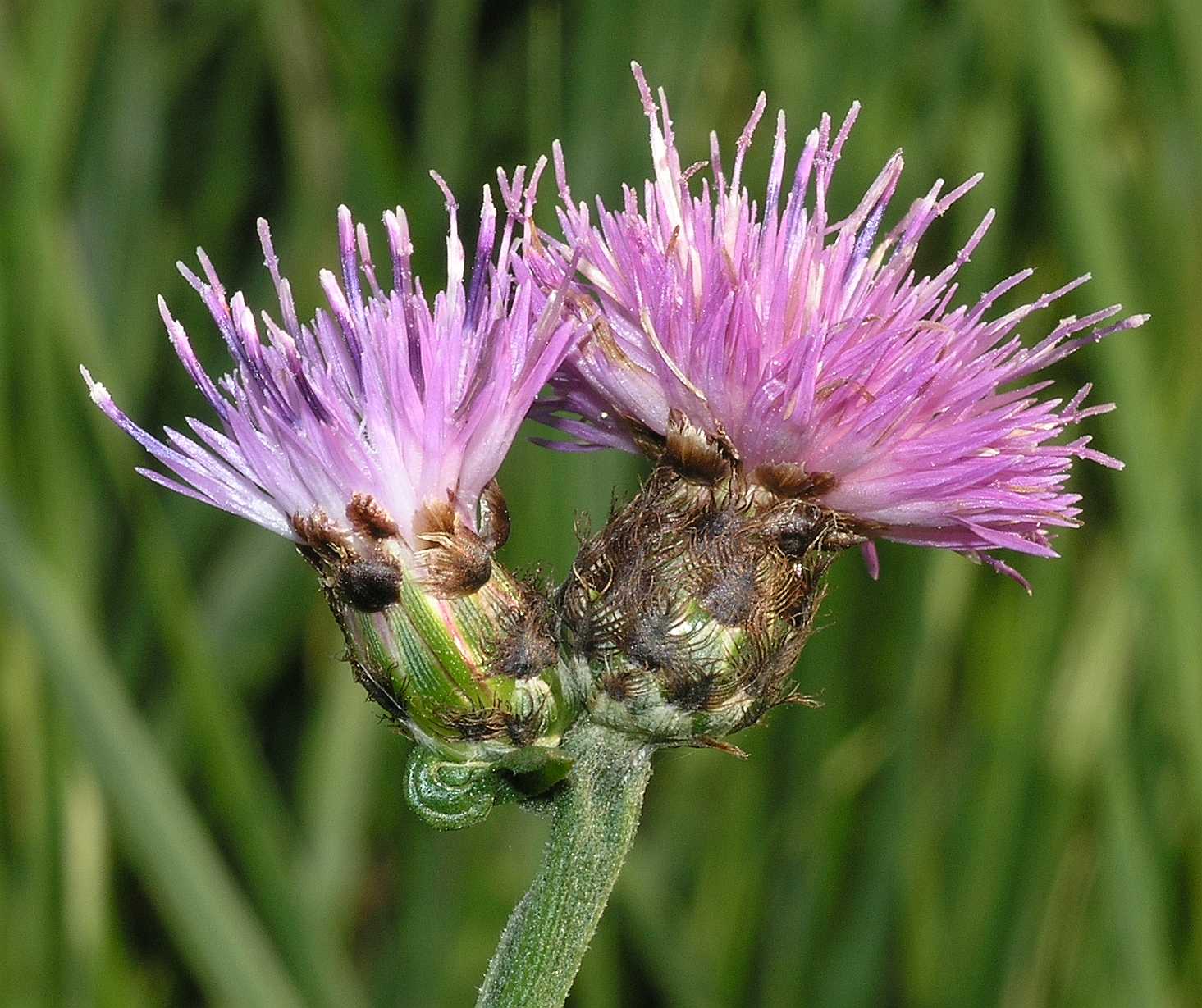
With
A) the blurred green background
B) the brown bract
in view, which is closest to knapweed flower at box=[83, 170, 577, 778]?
the brown bract

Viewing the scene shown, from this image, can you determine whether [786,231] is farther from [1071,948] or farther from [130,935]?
[130,935]

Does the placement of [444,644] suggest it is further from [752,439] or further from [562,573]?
[562,573]

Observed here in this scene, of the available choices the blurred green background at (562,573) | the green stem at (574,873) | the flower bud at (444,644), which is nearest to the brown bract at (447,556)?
the flower bud at (444,644)

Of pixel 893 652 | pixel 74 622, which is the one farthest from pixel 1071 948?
pixel 74 622

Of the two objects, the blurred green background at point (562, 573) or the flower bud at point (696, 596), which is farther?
the blurred green background at point (562, 573)

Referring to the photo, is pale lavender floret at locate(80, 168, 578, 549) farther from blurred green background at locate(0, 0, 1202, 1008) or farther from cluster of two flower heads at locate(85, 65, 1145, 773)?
blurred green background at locate(0, 0, 1202, 1008)

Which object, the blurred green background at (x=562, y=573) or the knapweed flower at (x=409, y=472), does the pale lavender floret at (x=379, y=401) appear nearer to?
the knapweed flower at (x=409, y=472)
